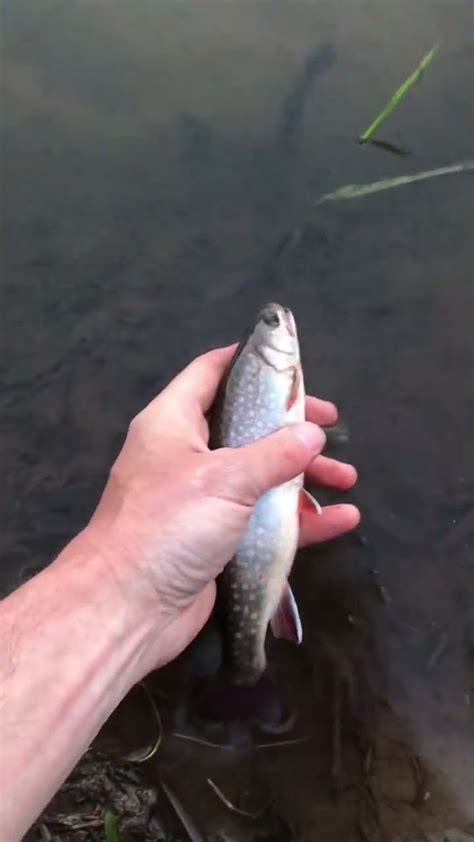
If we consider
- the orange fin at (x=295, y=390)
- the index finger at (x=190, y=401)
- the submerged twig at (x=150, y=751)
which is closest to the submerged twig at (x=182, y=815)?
the submerged twig at (x=150, y=751)

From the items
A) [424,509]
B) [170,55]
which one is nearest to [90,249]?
[170,55]

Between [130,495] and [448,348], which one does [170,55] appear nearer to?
[448,348]

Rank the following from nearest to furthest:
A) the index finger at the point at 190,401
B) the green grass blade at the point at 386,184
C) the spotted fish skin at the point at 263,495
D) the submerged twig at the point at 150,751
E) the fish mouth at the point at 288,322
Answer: the index finger at the point at 190,401
the spotted fish skin at the point at 263,495
the fish mouth at the point at 288,322
the submerged twig at the point at 150,751
the green grass blade at the point at 386,184

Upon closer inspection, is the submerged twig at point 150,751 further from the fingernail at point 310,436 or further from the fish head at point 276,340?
the fish head at point 276,340

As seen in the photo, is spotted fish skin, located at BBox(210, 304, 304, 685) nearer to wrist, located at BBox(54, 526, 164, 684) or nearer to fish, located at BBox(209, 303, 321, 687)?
fish, located at BBox(209, 303, 321, 687)

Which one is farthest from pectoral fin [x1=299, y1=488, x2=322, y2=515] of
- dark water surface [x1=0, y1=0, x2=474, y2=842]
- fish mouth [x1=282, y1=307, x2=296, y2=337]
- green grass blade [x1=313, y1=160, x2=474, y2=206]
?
green grass blade [x1=313, y1=160, x2=474, y2=206]

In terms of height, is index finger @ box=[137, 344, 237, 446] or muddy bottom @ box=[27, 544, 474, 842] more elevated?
index finger @ box=[137, 344, 237, 446]
